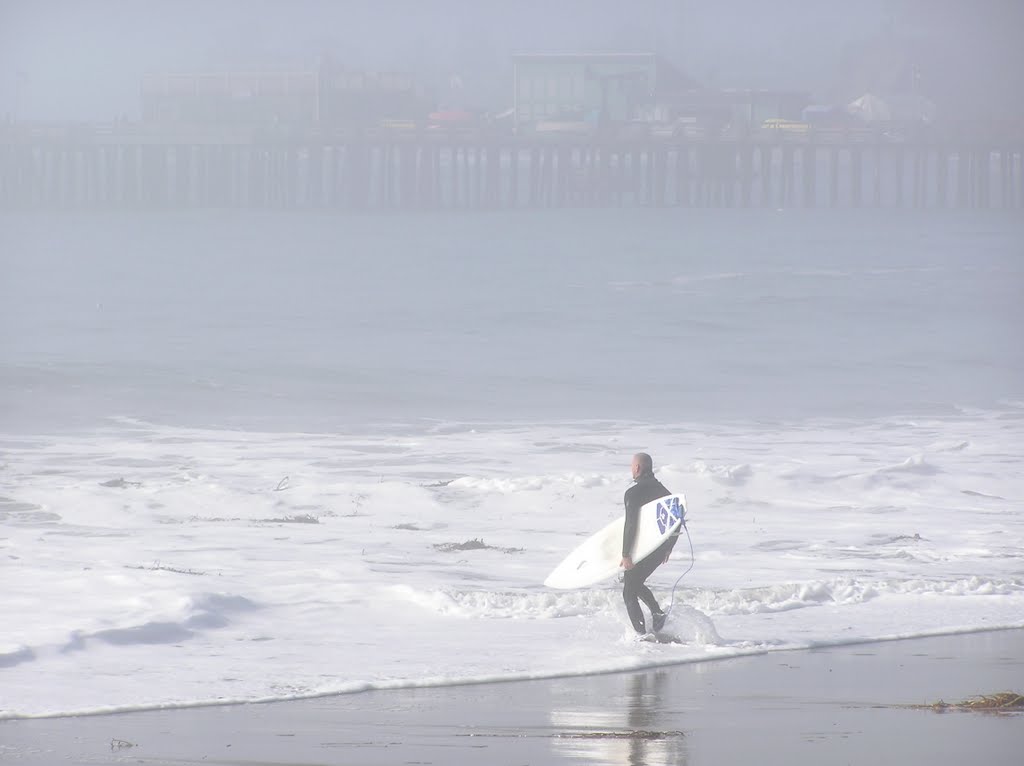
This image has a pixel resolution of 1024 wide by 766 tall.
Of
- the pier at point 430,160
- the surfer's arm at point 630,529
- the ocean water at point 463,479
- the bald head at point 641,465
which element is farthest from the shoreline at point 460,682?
the pier at point 430,160

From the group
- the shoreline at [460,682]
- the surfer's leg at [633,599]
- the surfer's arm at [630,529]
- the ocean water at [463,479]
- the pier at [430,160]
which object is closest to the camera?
the shoreline at [460,682]

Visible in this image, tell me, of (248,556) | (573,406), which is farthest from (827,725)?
(573,406)

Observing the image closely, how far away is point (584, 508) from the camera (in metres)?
14.8

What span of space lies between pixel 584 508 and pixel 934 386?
21.0 m

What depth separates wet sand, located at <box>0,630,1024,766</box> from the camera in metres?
6.03

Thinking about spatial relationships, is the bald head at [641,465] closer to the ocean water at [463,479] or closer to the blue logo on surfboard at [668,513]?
the blue logo on surfboard at [668,513]

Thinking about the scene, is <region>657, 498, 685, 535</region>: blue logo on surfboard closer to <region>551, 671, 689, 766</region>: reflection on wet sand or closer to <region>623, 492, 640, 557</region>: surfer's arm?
<region>623, 492, 640, 557</region>: surfer's arm

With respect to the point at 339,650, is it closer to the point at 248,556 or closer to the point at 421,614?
the point at 421,614

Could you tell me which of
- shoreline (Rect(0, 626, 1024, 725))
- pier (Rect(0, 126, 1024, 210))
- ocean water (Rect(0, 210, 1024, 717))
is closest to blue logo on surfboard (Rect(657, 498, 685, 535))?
ocean water (Rect(0, 210, 1024, 717))

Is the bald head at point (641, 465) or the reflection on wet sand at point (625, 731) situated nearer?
the reflection on wet sand at point (625, 731)

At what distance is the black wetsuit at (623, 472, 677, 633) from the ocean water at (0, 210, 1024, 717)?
0.20 m

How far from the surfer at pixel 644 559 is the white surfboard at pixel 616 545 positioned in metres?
0.04

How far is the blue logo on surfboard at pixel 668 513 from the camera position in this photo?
27.2 ft

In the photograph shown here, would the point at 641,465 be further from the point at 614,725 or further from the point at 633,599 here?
the point at 614,725
